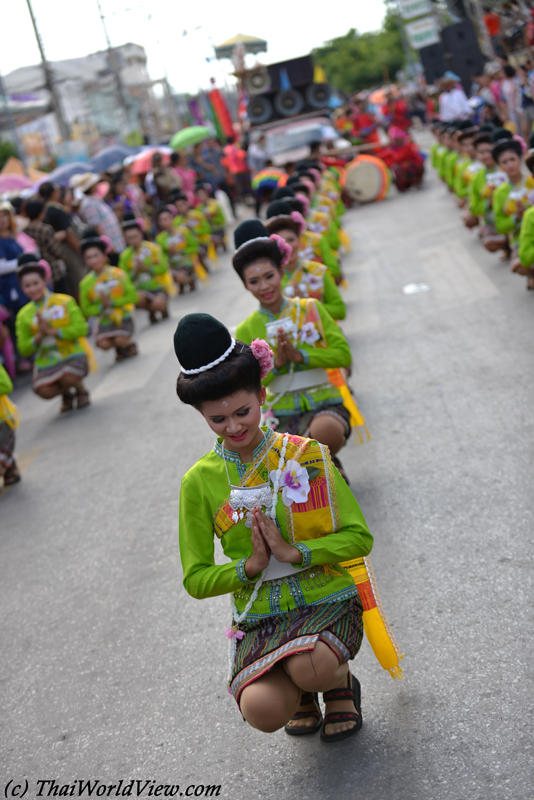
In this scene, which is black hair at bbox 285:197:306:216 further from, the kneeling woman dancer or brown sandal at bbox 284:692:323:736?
brown sandal at bbox 284:692:323:736

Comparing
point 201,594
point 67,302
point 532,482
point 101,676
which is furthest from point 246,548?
point 67,302

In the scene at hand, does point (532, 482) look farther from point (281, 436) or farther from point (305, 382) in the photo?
point (281, 436)

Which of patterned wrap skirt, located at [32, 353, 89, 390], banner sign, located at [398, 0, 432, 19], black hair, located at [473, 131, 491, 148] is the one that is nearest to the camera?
patterned wrap skirt, located at [32, 353, 89, 390]

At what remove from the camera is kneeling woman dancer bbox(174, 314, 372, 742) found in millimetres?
2758

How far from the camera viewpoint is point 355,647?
9.84 ft

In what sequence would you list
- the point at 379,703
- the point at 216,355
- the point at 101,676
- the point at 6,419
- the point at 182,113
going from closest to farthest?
the point at 216,355 → the point at 379,703 → the point at 101,676 → the point at 6,419 → the point at 182,113

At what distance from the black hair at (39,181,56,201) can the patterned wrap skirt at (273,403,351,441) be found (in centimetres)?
919

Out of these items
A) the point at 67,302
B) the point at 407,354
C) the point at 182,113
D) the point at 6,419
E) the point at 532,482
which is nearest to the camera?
the point at 532,482

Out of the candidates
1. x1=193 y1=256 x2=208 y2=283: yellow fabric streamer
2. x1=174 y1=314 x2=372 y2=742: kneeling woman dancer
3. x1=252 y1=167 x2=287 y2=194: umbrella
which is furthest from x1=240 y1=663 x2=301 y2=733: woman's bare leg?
x1=252 y1=167 x2=287 y2=194: umbrella

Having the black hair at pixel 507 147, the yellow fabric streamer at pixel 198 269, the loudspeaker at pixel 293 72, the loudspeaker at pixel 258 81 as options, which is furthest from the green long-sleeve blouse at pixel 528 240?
the loudspeaker at pixel 258 81

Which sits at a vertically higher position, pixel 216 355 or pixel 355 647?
pixel 216 355

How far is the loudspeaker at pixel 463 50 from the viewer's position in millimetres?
24219

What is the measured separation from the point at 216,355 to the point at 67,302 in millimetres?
6307

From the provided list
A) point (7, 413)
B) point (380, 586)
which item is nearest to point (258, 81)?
point (7, 413)
